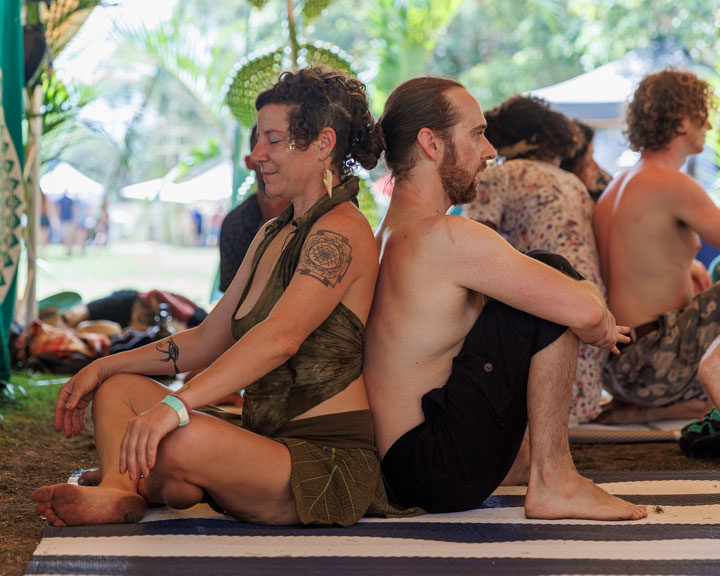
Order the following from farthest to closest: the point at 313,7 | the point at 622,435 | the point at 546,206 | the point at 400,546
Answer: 1. the point at 313,7
2. the point at 546,206
3. the point at 622,435
4. the point at 400,546

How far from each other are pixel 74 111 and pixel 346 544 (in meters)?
3.83

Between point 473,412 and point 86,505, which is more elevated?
point 473,412

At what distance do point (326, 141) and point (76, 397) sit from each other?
78 centimetres

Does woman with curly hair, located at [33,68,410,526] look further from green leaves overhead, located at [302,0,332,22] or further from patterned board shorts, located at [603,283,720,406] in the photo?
green leaves overhead, located at [302,0,332,22]

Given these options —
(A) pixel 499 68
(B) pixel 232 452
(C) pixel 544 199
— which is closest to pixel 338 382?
(B) pixel 232 452

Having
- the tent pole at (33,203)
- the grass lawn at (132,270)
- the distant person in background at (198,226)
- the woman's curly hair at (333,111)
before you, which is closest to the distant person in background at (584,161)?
the woman's curly hair at (333,111)

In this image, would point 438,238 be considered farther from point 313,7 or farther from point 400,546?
point 313,7

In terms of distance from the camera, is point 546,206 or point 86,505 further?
point 546,206

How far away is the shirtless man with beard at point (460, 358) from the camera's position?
1.85m

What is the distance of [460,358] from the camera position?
6.29 ft

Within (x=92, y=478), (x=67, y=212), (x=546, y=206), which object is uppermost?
(x=546, y=206)

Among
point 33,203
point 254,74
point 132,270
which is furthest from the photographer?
point 132,270

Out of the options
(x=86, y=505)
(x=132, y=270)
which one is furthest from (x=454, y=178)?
(x=132, y=270)

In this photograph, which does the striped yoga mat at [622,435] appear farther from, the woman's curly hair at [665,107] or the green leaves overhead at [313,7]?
the green leaves overhead at [313,7]
